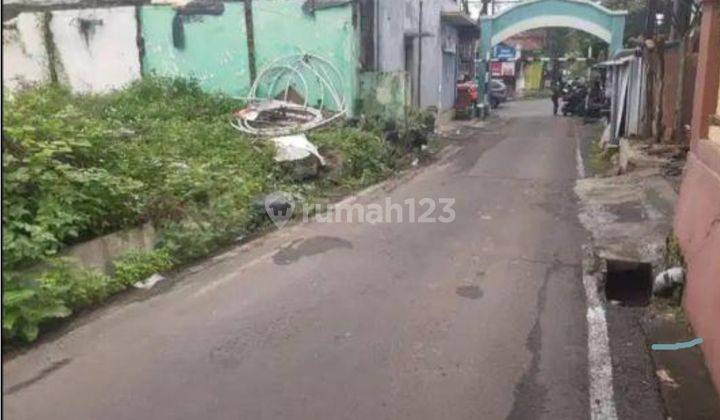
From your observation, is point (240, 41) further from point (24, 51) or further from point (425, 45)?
point (425, 45)

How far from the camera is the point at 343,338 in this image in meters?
4.73

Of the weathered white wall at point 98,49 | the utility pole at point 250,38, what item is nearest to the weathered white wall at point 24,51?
the weathered white wall at point 98,49

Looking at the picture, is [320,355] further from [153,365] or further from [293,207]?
[293,207]

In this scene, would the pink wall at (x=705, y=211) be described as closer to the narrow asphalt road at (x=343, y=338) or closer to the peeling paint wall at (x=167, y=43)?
the narrow asphalt road at (x=343, y=338)

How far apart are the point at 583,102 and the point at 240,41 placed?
54.7ft

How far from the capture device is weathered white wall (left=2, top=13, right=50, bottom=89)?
14734 mm

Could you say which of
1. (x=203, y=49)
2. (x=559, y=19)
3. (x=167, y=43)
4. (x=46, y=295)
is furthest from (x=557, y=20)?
(x=46, y=295)

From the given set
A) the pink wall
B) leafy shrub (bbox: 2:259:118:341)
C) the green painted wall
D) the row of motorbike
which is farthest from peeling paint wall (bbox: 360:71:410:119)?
the row of motorbike

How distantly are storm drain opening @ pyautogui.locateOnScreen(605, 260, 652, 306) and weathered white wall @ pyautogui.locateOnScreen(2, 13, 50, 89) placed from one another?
13720mm

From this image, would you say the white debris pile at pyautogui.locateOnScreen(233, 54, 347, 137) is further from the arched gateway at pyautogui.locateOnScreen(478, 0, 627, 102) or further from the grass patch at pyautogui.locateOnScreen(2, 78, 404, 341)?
the arched gateway at pyautogui.locateOnScreen(478, 0, 627, 102)

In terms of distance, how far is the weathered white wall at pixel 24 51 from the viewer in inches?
580

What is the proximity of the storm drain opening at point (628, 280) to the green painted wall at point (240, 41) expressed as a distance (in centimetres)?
874

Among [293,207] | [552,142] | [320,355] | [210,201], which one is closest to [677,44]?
[552,142]

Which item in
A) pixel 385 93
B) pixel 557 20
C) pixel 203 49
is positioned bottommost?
pixel 385 93
